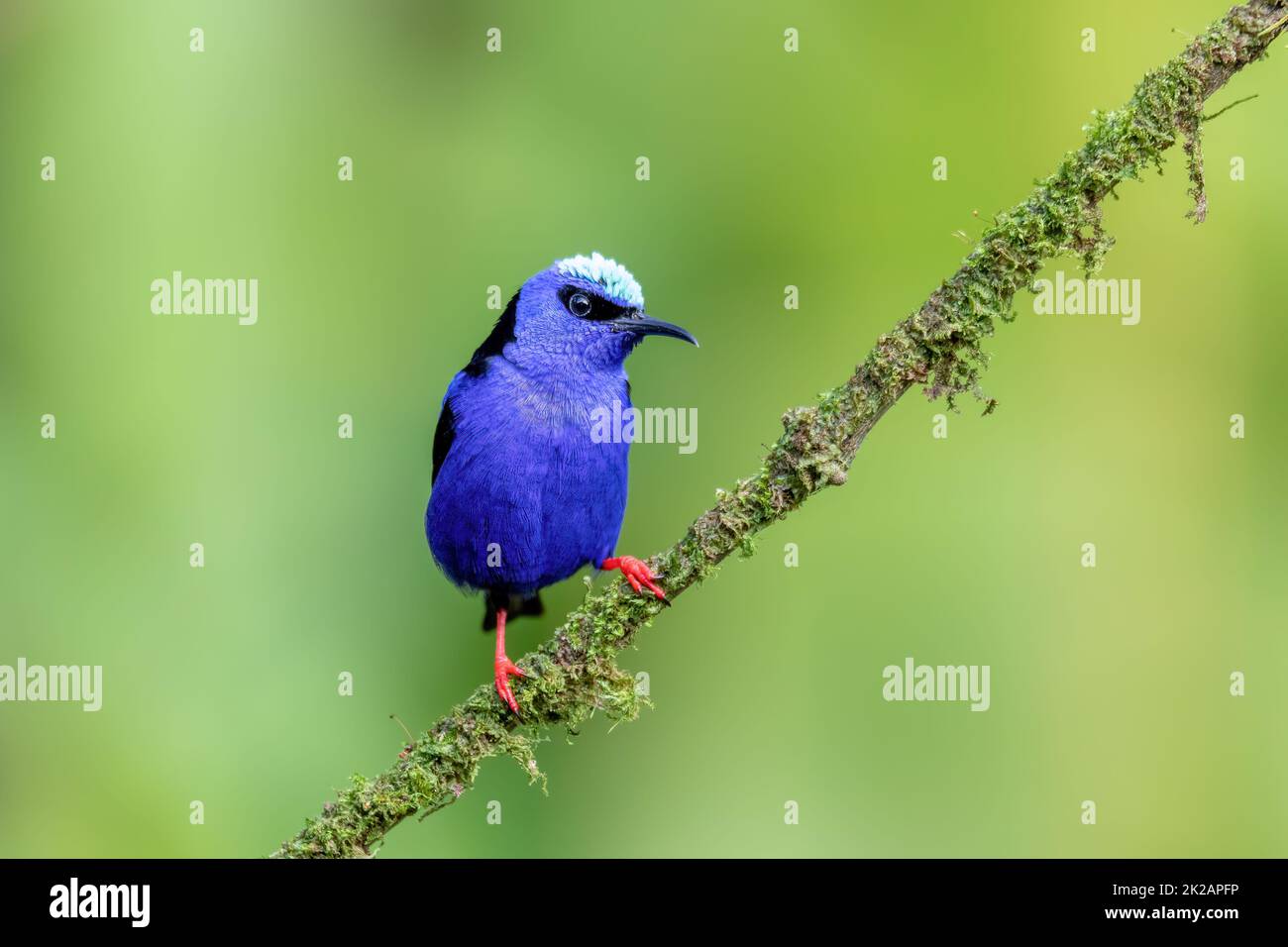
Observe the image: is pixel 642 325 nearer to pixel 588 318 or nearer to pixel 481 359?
pixel 588 318

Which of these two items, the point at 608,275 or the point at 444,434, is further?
the point at 444,434

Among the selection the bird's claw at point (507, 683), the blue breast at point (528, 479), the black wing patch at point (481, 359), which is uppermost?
the black wing patch at point (481, 359)

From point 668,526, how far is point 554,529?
1.95m

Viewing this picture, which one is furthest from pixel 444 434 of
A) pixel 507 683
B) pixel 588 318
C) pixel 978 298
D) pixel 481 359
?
pixel 978 298

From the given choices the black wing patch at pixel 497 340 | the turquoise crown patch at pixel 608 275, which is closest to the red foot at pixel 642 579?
the turquoise crown patch at pixel 608 275

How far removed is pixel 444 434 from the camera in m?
5.84

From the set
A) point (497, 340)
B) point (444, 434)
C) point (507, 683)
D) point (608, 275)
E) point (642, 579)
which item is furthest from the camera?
point (444, 434)

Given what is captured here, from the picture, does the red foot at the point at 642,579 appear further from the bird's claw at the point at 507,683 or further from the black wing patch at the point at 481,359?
the black wing patch at the point at 481,359

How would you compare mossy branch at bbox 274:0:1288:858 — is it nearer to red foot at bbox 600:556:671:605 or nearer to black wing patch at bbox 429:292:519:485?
red foot at bbox 600:556:671:605

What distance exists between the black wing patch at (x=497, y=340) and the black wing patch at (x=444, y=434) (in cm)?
20

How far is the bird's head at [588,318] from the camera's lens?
214 inches

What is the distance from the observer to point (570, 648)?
13.1 ft

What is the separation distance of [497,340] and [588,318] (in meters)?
0.47

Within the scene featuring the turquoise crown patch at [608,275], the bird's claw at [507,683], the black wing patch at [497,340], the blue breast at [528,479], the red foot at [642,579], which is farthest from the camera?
the black wing patch at [497,340]
